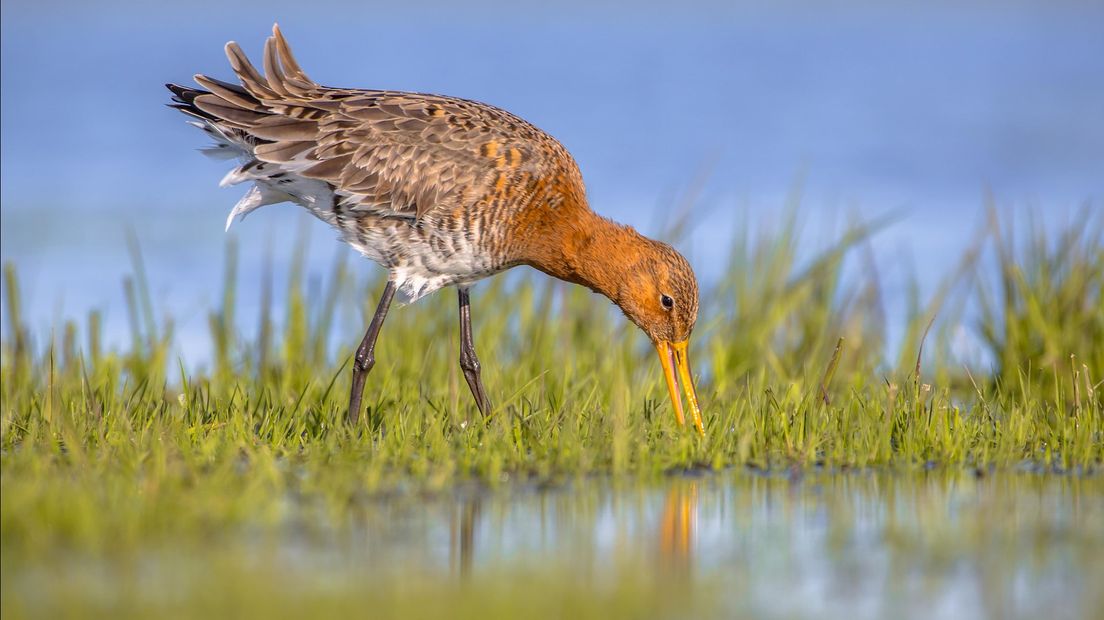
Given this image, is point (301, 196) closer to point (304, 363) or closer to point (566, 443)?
point (304, 363)

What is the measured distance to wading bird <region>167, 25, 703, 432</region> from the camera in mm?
7633

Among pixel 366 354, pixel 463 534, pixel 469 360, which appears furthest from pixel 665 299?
pixel 463 534

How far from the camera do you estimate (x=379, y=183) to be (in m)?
7.62

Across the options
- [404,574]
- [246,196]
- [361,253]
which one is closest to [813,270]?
[361,253]

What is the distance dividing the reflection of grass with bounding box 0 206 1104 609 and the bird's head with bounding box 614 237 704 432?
28cm

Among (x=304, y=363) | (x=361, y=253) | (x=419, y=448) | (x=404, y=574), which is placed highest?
(x=361, y=253)

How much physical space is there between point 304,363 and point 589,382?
6.97 ft

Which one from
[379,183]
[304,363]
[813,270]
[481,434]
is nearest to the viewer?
[481,434]

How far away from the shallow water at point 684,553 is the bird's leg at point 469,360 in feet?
7.58

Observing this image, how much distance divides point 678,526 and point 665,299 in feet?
9.50

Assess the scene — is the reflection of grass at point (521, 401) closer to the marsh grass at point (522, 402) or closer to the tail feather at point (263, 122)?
the marsh grass at point (522, 402)

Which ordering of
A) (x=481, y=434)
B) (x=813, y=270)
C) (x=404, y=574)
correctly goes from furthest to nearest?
(x=813, y=270), (x=481, y=434), (x=404, y=574)

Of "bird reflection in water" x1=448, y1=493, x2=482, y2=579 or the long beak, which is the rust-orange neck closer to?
the long beak

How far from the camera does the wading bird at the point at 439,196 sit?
7.63 m
